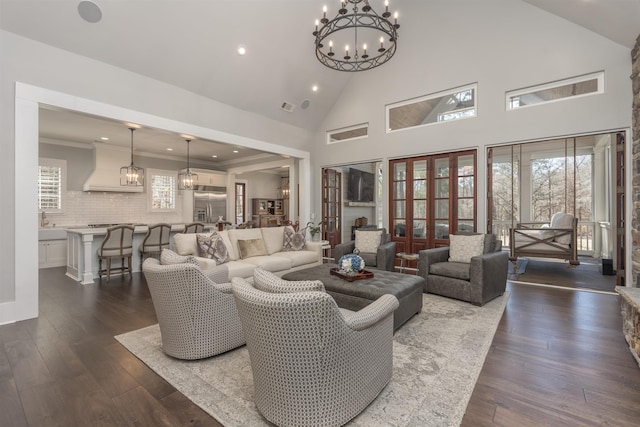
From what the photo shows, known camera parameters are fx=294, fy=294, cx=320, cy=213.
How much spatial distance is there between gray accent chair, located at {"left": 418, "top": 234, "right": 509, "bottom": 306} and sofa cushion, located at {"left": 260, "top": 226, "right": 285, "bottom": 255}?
8.32ft

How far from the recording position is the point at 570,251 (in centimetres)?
544

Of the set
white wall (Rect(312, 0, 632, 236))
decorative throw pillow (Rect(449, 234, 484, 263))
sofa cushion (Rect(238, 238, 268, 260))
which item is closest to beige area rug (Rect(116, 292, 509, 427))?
decorative throw pillow (Rect(449, 234, 484, 263))

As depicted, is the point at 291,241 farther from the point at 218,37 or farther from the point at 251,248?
the point at 218,37

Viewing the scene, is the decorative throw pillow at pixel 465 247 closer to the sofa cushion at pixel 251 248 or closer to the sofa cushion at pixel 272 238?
the sofa cushion at pixel 272 238

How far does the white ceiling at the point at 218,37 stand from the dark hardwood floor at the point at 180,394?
3410mm

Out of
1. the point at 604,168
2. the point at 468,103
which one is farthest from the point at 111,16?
the point at 604,168

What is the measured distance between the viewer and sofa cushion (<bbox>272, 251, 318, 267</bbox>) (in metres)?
A: 5.13

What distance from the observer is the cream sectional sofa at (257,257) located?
4.23 m

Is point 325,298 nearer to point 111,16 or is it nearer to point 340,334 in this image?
point 340,334

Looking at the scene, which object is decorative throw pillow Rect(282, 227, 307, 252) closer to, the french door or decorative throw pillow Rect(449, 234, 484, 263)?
the french door

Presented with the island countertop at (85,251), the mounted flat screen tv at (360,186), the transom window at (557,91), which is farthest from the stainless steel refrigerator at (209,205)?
the transom window at (557,91)

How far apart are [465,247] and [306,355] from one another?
3666 millimetres

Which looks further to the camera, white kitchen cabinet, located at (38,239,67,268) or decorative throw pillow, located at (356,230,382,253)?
white kitchen cabinet, located at (38,239,67,268)

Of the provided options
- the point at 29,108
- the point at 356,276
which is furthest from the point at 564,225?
the point at 29,108
